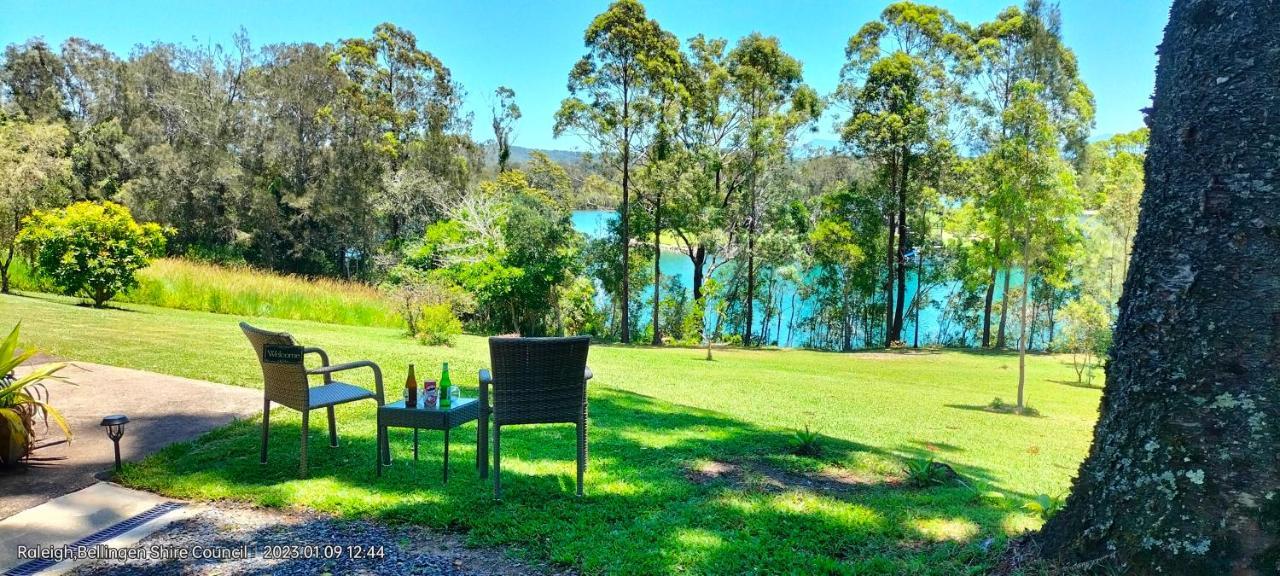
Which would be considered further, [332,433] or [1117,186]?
[1117,186]

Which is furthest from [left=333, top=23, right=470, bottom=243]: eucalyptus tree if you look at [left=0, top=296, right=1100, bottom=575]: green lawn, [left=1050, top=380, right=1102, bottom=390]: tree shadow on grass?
[left=1050, top=380, right=1102, bottom=390]: tree shadow on grass

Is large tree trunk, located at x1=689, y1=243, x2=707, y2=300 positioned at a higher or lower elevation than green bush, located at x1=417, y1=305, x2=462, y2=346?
higher

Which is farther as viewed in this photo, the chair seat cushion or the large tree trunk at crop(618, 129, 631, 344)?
the large tree trunk at crop(618, 129, 631, 344)

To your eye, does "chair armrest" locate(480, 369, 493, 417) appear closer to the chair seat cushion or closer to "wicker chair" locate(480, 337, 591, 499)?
"wicker chair" locate(480, 337, 591, 499)

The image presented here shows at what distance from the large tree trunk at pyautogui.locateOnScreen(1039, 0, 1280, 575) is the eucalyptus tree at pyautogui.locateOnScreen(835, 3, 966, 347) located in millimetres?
21760

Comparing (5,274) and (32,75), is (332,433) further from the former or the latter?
(32,75)

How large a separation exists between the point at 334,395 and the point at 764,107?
21003 millimetres

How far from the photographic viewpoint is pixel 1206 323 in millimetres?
2201

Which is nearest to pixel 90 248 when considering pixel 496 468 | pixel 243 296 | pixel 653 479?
pixel 243 296

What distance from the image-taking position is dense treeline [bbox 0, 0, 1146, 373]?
20.5m

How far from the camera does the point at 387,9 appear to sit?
956 inches

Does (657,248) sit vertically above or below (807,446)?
above

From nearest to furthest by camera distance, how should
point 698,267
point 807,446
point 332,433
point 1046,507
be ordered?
point 1046,507, point 332,433, point 807,446, point 698,267

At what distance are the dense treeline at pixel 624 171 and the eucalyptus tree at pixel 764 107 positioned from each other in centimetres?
9
